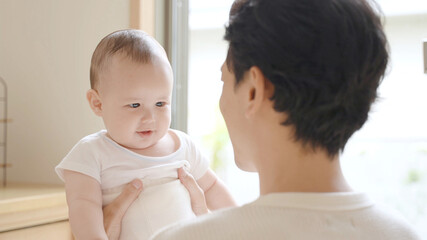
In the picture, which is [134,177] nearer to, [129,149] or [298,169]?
[129,149]

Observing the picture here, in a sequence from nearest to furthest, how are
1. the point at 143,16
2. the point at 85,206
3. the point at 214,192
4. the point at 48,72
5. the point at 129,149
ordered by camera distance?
the point at 85,206, the point at 129,149, the point at 214,192, the point at 143,16, the point at 48,72

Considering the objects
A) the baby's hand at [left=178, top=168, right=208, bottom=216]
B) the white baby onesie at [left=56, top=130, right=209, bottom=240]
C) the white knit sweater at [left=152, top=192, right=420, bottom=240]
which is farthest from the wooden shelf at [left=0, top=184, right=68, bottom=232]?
the white knit sweater at [left=152, top=192, right=420, bottom=240]

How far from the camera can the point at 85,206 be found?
1.16m

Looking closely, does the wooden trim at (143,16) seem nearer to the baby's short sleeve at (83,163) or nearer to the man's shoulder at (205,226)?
the baby's short sleeve at (83,163)

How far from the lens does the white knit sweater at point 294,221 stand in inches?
28.9

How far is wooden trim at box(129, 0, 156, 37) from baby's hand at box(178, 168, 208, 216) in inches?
44.0

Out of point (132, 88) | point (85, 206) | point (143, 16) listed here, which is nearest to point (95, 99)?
point (132, 88)

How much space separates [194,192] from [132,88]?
0.30 meters

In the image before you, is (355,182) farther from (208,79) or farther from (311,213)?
(311,213)

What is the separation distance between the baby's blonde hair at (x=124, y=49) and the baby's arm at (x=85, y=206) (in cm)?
24

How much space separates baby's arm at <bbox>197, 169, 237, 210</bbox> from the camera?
1.40 meters

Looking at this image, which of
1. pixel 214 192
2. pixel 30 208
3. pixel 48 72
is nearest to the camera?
pixel 214 192

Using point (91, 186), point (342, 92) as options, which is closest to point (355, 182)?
point (91, 186)

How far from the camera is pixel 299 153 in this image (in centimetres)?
81
